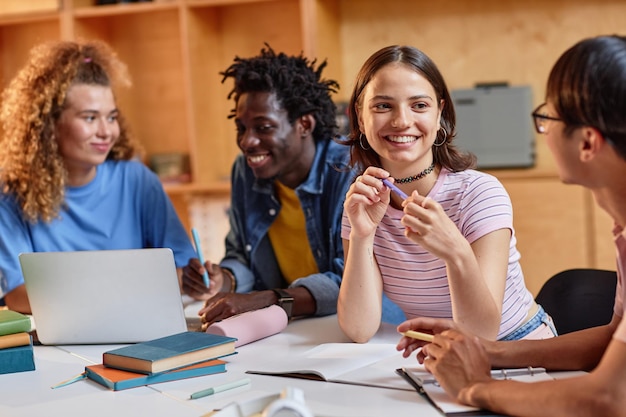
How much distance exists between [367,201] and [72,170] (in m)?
1.26

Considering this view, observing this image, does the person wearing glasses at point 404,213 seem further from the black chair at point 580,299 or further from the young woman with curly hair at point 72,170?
the young woman with curly hair at point 72,170

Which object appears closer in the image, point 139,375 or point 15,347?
point 139,375

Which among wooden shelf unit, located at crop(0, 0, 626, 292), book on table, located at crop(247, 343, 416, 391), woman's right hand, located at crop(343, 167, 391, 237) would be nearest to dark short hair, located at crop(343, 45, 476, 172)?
woman's right hand, located at crop(343, 167, 391, 237)

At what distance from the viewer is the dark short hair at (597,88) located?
3.95ft

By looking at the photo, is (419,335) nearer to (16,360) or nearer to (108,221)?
(16,360)

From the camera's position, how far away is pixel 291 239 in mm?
2449

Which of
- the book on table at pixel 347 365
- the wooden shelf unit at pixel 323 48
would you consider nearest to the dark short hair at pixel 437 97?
the book on table at pixel 347 365

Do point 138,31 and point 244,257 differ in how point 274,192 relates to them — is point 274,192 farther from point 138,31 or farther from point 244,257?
point 138,31

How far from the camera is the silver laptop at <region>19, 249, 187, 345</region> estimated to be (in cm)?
179

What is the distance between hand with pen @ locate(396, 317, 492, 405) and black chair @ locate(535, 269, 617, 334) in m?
0.59

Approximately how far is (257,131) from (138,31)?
79.1 inches

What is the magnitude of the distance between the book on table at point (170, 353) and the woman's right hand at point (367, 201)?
36cm

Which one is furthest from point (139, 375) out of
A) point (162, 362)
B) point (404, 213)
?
point (404, 213)

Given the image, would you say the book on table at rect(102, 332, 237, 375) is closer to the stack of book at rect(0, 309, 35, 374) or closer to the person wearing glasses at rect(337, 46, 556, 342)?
the stack of book at rect(0, 309, 35, 374)
